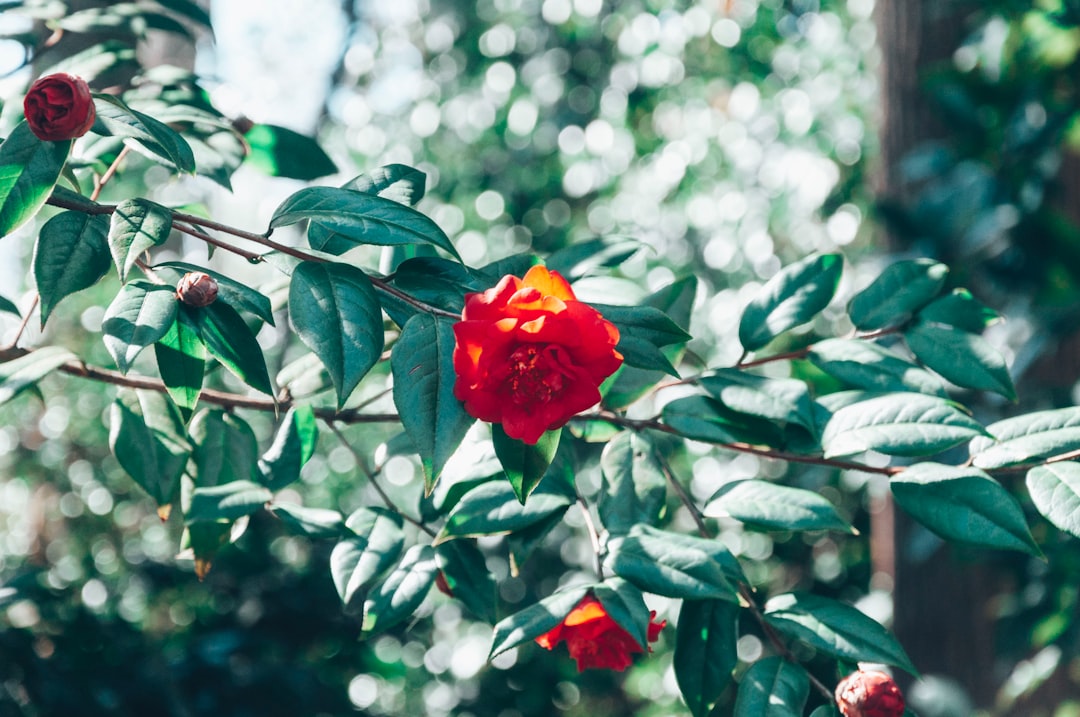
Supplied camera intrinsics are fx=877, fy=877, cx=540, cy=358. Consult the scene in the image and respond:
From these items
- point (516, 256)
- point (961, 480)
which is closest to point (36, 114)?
point (516, 256)

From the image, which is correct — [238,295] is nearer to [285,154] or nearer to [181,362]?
[181,362]

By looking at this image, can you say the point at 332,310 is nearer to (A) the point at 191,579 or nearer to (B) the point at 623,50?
(A) the point at 191,579

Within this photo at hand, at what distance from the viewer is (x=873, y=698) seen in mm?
627

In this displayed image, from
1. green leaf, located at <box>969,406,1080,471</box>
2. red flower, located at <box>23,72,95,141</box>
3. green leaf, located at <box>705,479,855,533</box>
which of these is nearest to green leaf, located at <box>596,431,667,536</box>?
green leaf, located at <box>705,479,855,533</box>

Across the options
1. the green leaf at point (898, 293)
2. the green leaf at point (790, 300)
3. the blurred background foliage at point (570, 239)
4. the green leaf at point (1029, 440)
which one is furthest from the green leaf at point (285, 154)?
the green leaf at point (1029, 440)

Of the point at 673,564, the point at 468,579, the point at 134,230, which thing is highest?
the point at 134,230

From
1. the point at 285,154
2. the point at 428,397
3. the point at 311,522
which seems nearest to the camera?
the point at 428,397

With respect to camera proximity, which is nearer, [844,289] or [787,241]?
[844,289]

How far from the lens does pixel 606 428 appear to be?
0.86 meters

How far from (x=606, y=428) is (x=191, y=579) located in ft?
4.89

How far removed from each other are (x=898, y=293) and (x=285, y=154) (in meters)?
0.65

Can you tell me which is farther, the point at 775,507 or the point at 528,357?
the point at 775,507

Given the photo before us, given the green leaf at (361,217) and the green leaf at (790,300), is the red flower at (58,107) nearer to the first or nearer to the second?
the green leaf at (361,217)

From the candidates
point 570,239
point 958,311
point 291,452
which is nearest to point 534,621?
point 291,452
